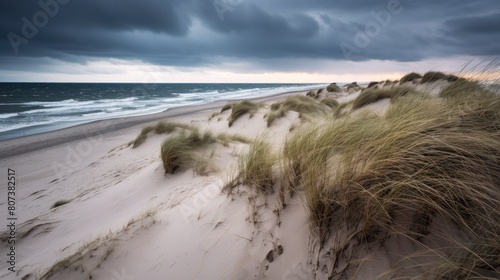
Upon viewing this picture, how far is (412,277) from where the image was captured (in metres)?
1.26

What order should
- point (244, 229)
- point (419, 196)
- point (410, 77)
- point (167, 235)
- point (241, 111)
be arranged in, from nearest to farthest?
point (419, 196)
point (244, 229)
point (167, 235)
point (241, 111)
point (410, 77)

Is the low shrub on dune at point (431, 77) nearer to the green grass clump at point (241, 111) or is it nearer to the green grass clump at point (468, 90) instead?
the green grass clump at point (468, 90)

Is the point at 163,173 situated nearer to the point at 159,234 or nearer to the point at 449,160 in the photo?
the point at 159,234

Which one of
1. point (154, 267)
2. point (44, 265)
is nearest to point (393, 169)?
point (154, 267)

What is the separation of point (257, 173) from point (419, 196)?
1.30 metres

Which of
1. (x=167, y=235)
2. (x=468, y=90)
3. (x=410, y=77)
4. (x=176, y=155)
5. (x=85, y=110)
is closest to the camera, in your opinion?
(x=167, y=235)

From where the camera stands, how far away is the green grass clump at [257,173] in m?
2.22

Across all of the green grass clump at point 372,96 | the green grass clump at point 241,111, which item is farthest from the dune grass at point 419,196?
the green grass clump at point 241,111

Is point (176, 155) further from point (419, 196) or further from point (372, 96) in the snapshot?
point (372, 96)

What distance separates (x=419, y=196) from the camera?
1429mm

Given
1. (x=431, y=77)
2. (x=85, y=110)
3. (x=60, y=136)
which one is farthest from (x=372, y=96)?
(x=85, y=110)

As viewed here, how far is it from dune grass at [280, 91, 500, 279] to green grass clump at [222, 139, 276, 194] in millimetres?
381

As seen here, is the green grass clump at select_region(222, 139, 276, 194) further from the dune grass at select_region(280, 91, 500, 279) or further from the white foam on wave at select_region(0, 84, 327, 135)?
the white foam on wave at select_region(0, 84, 327, 135)

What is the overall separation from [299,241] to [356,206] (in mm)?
470
